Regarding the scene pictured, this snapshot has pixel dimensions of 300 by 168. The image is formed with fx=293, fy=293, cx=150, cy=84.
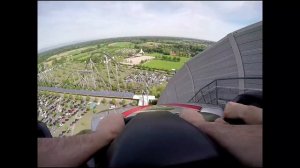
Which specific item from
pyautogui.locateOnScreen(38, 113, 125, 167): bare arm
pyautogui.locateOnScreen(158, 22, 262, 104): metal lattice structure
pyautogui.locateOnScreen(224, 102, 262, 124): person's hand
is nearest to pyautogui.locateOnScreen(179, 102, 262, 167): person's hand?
pyautogui.locateOnScreen(224, 102, 262, 124): person's hand

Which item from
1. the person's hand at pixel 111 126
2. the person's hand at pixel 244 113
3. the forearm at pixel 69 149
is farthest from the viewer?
the person's hand at pixel 244 113

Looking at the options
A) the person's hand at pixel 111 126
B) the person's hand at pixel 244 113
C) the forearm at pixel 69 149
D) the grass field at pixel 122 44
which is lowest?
the forearm at pixel 69 149

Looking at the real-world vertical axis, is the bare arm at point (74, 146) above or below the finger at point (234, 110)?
below

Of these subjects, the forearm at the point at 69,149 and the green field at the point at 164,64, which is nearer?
the forearm at the point at 69,149

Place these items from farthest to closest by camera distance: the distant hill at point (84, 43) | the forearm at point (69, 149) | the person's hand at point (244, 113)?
the distant hill at point (84, 43) < the person's hand at point (244, 113) < the forearm at point (69, 149)

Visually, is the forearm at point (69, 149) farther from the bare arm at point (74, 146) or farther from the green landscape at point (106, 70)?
the green landscape at point (106, 70)

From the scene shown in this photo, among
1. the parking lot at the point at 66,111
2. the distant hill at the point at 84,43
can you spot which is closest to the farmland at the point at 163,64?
the distant hill at the point at 84,43
